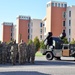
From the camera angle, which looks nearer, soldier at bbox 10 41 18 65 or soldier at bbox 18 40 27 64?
soldier at bbox 10 41 18 65

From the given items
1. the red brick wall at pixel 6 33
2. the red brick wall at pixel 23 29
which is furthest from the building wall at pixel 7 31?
the red brick wall at pixel 23 29

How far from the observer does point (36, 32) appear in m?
114

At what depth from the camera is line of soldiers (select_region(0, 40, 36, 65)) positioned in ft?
66.6

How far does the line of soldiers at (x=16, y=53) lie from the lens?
20.3m

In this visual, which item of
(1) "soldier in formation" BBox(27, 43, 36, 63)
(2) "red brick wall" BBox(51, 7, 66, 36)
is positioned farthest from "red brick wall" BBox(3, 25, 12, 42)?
(1) "soldier in formation" BBox(27, 43, 36, 63)

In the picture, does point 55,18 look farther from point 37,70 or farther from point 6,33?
point 37,70

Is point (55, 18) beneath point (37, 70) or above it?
above

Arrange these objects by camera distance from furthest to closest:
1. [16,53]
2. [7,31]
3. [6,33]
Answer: [7,31], [6,33], [16,53]

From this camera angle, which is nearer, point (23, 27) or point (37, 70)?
point (37, 70)

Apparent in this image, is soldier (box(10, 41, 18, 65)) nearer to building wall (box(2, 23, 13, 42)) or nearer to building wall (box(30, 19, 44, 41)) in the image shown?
building wall (box(30, 19, 44, 41))

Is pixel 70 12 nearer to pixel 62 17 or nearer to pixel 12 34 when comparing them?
pixel 62 17

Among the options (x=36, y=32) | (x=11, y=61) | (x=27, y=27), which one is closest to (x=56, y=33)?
(x=36, y=32)

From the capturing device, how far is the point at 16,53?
20.4 m

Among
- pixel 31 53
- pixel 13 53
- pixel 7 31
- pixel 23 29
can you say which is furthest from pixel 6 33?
pixel 13 53
